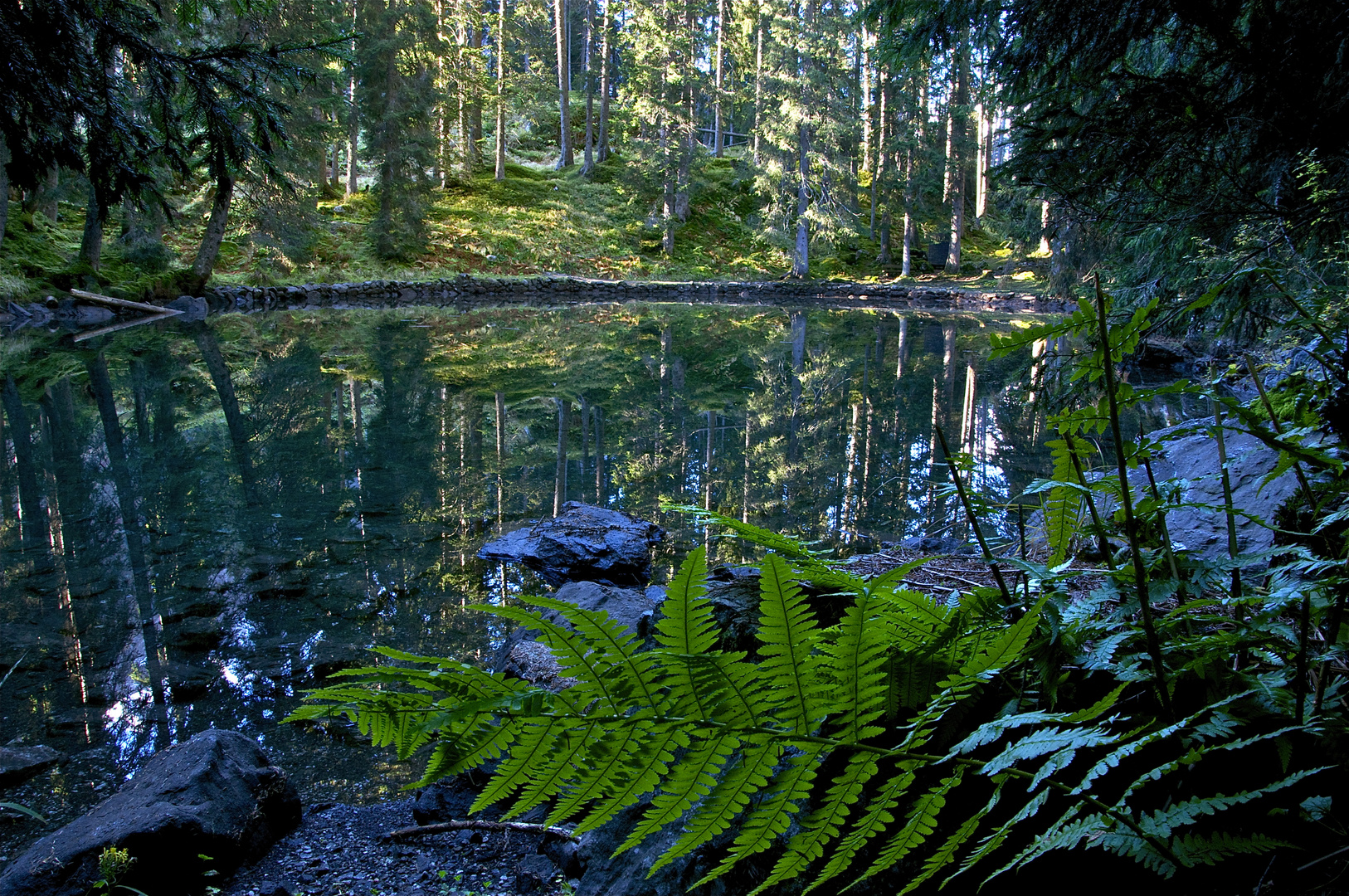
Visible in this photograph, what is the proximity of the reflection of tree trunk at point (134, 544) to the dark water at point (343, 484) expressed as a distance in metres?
0.02

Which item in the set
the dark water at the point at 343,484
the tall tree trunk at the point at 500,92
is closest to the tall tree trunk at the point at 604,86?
the tall tree trunk at the point at 500,92

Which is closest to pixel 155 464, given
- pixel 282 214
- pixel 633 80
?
pixel 282 214

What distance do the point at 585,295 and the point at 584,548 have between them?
26660mm

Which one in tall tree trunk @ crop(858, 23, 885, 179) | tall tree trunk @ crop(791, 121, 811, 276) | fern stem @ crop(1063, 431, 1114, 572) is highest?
tall tree trunk @ crop(858, 23, 885, 179)

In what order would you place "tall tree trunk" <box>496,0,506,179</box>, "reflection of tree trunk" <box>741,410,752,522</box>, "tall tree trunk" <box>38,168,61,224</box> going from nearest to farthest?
"reflection of tree trunk" <box>741,410,752,522</box>
"tall tree trunk" <box>38,168,61,224</box>
"tall tree trunk" <box>496,0,506,179</box>

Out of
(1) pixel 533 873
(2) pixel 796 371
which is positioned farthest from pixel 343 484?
(2) pixel 796 371

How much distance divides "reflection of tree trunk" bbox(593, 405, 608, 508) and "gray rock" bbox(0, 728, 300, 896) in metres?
4.09

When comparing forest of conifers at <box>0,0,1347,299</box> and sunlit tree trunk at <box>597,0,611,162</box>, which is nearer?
forest of conifers at <box>0,0,1347,299</box>

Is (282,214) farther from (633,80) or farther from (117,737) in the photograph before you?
(117,737)

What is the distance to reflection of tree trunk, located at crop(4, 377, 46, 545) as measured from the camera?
19.4 feet

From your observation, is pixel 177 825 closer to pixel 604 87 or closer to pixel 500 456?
pixel 500 456

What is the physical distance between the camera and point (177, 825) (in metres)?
2.62

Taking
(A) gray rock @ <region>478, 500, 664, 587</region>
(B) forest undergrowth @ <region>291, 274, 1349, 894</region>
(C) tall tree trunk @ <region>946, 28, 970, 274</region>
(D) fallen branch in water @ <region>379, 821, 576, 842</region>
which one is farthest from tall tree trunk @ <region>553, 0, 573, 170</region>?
(B) forest undergrowth @ <region>291, 274, 1349, 894</region>

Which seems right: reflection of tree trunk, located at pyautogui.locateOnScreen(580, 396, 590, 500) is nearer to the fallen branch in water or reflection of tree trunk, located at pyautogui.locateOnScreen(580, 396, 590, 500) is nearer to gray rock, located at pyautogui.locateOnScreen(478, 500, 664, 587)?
gray rock, located at pyautogui.locateOnScreen(478, 500, 664, 587)
